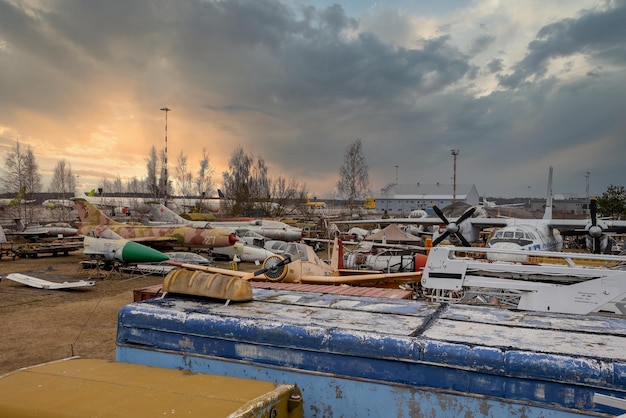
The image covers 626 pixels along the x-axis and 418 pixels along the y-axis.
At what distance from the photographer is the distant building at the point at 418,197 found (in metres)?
106

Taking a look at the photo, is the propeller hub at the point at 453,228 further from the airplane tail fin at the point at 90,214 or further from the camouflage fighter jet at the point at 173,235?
the airplane tail fin at the point at 90,214

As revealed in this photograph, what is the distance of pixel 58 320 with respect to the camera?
1218 cm

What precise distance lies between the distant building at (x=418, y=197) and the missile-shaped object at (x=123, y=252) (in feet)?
283

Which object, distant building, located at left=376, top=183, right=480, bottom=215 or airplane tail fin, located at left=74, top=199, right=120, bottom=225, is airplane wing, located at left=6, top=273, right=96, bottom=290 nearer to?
airplane tail fin, located at left=74, top=199, right=120, bottom=225

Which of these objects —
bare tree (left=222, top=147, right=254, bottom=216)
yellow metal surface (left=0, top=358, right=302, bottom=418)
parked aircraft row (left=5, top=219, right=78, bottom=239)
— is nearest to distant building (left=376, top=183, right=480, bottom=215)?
bare tree (left=222, top=147, right=254, bottom=216)

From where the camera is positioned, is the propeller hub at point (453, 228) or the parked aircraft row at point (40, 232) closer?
the propeller hub at point (453, 228)

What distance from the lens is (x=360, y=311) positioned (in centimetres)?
424

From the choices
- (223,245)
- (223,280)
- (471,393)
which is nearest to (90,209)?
(223,245)

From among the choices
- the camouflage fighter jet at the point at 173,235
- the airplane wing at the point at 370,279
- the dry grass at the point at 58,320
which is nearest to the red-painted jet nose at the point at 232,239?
the camouflage fighter jet at the point at 173,235

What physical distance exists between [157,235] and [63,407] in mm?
25709

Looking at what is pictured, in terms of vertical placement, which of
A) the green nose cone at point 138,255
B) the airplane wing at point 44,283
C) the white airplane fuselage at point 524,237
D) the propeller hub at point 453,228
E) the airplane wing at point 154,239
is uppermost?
the propeller hub at point 453,228

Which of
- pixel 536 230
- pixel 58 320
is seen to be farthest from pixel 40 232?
pixel 536 230

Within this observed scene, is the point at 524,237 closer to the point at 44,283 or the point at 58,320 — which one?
the point at 58,320

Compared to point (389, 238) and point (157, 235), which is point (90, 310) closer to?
point (157, 235)
